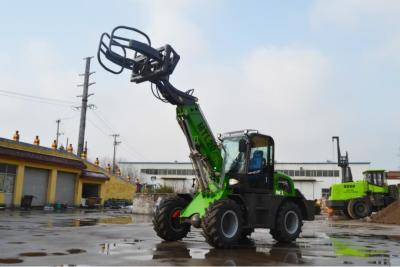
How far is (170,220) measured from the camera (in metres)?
11.9

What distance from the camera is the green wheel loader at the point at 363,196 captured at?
92.0 ft

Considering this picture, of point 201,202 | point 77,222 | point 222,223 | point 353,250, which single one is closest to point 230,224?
point 222,223

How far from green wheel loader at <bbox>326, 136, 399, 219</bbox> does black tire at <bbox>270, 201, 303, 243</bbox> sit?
16799 mm

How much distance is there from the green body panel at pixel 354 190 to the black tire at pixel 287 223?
55.9ft

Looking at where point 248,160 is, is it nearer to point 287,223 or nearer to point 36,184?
point 287,223

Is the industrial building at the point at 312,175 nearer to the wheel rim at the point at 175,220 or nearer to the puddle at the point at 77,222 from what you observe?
the puddle at the point at 77,222

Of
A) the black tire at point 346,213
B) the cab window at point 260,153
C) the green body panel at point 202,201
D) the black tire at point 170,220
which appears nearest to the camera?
the green body panel at point 202,201

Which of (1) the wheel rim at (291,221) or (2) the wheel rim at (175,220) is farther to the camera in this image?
(1) the wheel rim at (291,221)

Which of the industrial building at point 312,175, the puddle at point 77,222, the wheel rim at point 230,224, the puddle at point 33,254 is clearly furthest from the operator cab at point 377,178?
the industrial building at point 312,175

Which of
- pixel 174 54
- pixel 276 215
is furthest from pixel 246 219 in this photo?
pixel 174 54

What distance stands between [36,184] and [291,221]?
28.9m

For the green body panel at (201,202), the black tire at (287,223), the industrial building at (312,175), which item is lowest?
the black tire at (287,223)

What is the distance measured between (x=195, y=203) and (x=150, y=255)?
2674mm

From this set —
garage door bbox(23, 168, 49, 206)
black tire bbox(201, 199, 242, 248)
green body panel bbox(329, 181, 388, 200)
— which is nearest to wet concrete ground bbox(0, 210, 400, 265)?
black tire bbox(201, 199, 242, 248)
